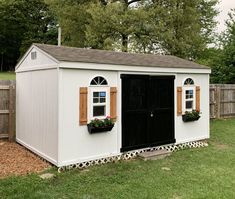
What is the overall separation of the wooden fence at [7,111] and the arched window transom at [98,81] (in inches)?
135

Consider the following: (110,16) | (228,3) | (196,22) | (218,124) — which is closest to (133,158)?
(218,124)

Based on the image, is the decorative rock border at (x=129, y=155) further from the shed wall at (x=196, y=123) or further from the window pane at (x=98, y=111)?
the window pane at (x=98, y=111)

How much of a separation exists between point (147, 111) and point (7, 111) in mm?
4272

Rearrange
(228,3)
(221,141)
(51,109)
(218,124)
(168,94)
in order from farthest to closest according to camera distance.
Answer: (228,3) → (218,124) → (221,141) → (168,94) → (51,109)

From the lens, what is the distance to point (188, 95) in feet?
26.7

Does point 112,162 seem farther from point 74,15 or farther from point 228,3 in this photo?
point 228,3

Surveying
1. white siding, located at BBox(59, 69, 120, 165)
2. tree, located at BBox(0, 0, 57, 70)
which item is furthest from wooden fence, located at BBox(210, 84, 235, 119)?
tree, located at BBox(0, 0, 57, 70)

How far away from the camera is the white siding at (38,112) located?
232 inches

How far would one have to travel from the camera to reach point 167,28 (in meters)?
16.5

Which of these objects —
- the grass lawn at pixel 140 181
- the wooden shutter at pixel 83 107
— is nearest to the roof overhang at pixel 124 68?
the wooden shutter at pixel 83 107

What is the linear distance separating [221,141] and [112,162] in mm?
4260

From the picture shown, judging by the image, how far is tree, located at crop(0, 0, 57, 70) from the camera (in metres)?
36.6

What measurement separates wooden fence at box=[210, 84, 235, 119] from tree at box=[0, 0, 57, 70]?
28226mm

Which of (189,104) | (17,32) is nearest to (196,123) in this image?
(189,104)
